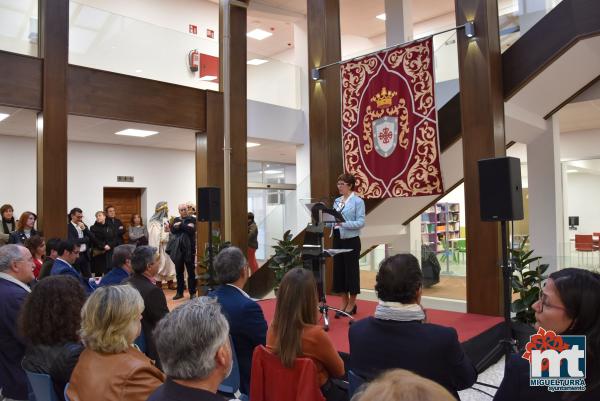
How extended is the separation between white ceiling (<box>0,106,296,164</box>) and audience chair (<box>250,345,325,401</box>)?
556 cm

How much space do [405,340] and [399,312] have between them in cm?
11

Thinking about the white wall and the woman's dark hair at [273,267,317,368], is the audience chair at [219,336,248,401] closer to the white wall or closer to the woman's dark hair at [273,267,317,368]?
the woman's dark hair at [273,267,317,368]

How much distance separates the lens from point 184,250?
7059mm

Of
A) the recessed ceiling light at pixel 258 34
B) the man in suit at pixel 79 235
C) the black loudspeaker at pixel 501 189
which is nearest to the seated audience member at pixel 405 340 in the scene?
the black loudspeaker at pixel 501 189

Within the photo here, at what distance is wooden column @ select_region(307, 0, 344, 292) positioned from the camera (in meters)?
6.26

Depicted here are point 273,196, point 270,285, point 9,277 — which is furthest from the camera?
point 273,196

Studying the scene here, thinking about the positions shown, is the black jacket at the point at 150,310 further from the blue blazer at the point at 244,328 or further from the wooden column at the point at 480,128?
the wooden column at the point at 480,128

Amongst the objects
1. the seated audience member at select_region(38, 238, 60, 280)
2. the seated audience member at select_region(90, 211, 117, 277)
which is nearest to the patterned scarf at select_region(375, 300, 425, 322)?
the seated audience member at select_region(38, 238, 60, 280)

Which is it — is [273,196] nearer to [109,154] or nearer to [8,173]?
[109,154]

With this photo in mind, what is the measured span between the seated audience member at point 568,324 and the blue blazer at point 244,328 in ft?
4.26

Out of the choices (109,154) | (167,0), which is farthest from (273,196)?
(167,0)

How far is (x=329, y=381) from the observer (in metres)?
2.11

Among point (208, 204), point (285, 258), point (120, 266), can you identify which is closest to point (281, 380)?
point (120, 266)

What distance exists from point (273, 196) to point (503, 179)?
26.4ft
